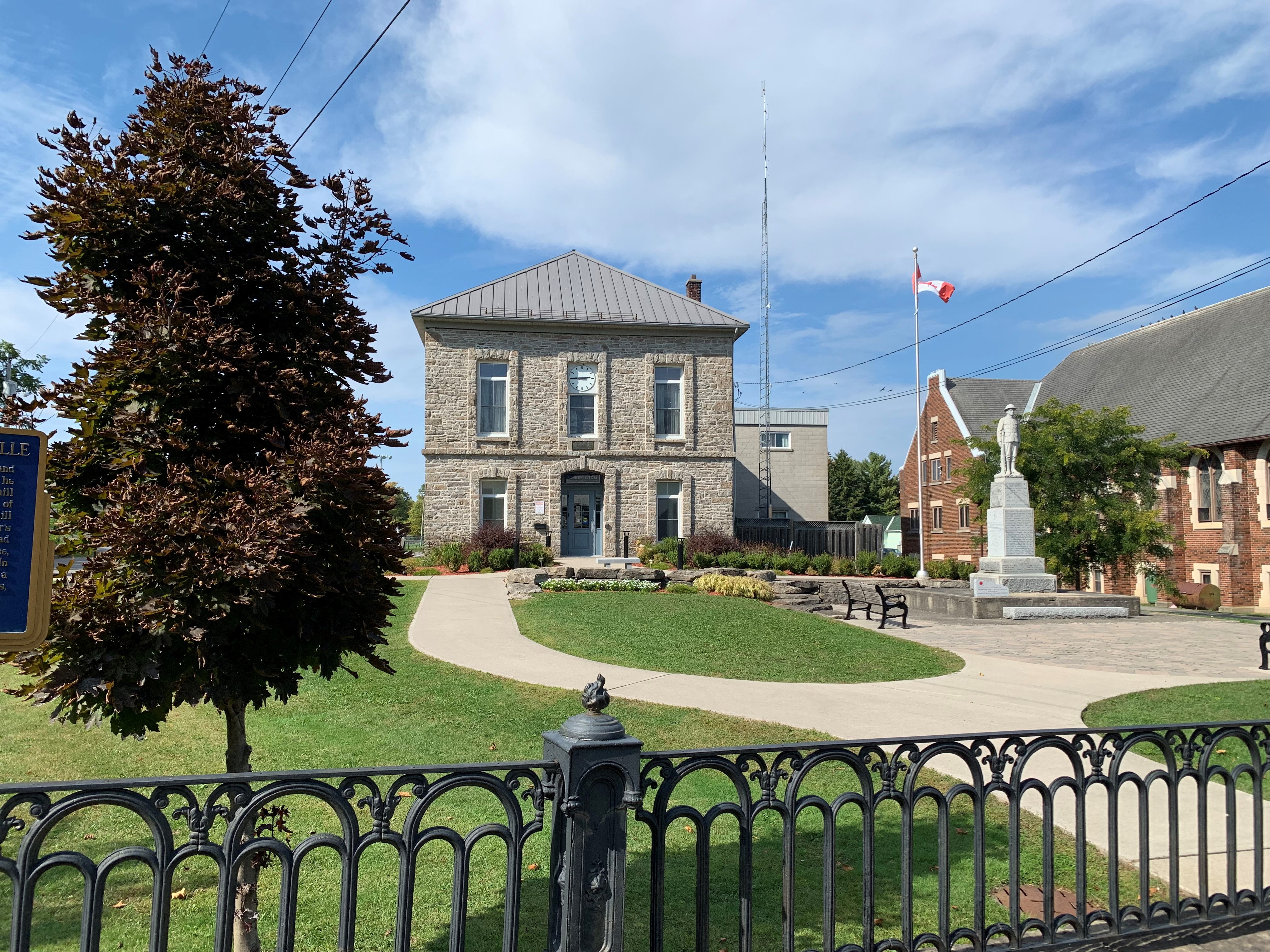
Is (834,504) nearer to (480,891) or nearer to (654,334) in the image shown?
(654,334)

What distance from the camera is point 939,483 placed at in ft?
142

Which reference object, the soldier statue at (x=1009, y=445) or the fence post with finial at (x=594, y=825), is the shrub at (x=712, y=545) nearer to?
the soldier statue at (x=1009, y=445)

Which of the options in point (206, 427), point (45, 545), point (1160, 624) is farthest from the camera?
point (1160, 624)

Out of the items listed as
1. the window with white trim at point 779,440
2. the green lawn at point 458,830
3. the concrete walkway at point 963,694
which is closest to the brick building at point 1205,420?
the window with white trim at point 779,440

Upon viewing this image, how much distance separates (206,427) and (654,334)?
2654 cm

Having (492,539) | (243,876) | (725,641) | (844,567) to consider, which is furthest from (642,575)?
(243,876)

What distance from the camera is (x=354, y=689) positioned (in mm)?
9273

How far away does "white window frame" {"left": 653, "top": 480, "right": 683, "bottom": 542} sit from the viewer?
29266 millimetres

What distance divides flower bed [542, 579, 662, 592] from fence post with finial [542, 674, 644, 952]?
50.7 ft

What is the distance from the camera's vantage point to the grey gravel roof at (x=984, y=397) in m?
42.8

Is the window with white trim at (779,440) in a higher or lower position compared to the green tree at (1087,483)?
higher

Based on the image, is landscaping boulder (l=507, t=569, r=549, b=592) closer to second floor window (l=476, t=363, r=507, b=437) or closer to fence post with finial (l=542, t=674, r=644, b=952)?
second floor window (l=476, t=363, r=507, b=437)

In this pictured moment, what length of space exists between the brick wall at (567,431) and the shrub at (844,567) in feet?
12.9

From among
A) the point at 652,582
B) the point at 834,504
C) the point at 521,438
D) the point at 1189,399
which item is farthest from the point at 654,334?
the point at 834,504
